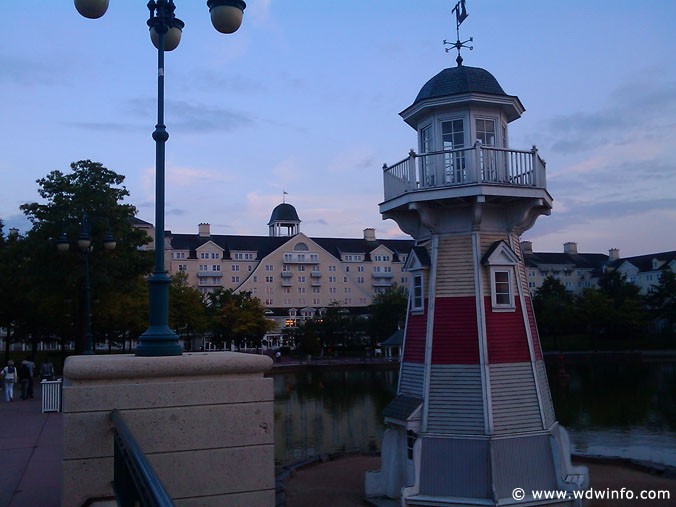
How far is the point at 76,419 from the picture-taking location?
464cm

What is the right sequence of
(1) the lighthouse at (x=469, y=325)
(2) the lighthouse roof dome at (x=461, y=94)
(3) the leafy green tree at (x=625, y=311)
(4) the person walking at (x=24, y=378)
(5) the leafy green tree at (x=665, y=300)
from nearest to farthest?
(1) the lighthouse at (x=469, y=325), (2) the lighthouse roof dome at (x=461, y=94), (4) the person walking at (x=24, y=378), (3) the leafy green tree at (x=625, y=311), (5) the leafy green tree at (x=665, y=300)

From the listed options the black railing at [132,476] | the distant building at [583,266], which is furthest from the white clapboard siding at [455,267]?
the distant building at [583,266]

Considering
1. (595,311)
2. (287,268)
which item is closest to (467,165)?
(595,311)

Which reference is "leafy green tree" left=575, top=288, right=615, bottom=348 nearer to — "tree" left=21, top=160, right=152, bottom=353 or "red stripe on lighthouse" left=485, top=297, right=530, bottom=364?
"tree" left=21, top=160, right=152, bottom=353

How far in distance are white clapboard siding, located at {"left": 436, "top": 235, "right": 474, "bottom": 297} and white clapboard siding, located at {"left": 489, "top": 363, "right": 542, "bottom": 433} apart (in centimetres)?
203

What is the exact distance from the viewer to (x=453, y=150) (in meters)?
15.5

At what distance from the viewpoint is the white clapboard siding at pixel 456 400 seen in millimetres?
14930

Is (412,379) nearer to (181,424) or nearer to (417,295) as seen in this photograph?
(417,295)

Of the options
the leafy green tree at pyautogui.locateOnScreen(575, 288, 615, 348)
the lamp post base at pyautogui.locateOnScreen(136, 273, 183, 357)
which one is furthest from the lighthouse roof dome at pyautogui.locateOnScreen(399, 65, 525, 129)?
the leafy green tree at pyautogui.locateOnScreen(575, 288, 615, 348)

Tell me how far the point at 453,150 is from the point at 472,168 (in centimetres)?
66

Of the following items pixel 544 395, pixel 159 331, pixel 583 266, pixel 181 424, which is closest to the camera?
pixel 181 424

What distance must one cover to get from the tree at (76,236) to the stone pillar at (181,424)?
78.5 feet

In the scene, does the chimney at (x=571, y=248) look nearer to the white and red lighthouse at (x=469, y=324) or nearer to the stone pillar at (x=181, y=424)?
the white and red lighthouse at (x=469, y=324)

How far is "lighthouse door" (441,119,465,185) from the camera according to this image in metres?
16.0
